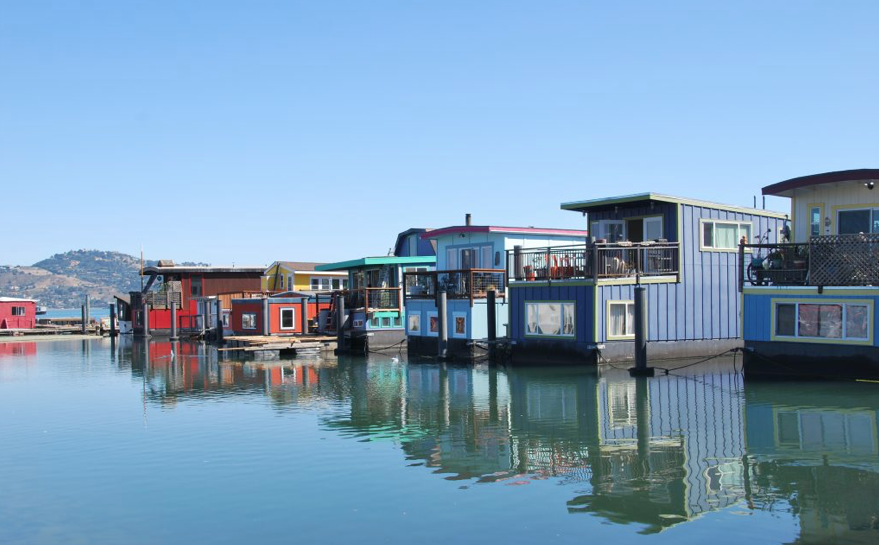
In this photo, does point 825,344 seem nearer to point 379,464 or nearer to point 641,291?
point 641,291

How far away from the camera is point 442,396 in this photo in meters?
28.5

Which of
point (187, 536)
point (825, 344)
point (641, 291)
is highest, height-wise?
point (641, 291)

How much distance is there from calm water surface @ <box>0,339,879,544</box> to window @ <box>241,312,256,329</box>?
80.5ft

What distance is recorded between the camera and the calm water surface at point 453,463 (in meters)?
13.3

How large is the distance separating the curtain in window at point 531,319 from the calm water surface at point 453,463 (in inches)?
182

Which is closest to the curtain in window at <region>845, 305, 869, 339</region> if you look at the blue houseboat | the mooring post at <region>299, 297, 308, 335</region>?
the blue houseboat

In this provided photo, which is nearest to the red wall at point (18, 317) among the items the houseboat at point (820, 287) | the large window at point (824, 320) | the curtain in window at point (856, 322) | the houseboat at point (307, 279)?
the houseboat at point (307, 279)

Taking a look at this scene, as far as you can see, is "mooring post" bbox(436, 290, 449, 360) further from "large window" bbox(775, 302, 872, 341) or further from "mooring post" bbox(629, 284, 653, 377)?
"large window" bbox(775, 302, 872, 341)

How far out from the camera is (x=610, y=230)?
3778 cm

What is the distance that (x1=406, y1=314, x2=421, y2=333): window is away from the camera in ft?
143

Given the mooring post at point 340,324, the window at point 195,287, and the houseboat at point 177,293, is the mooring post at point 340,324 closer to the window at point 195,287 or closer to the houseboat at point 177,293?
the houseboat at point 177,293

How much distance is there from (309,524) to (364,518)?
0.93 metres

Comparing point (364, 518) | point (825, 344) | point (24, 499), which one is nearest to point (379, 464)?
point (364, 518)

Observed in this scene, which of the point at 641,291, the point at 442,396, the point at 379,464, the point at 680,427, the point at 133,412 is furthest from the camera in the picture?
the point at 641,291
